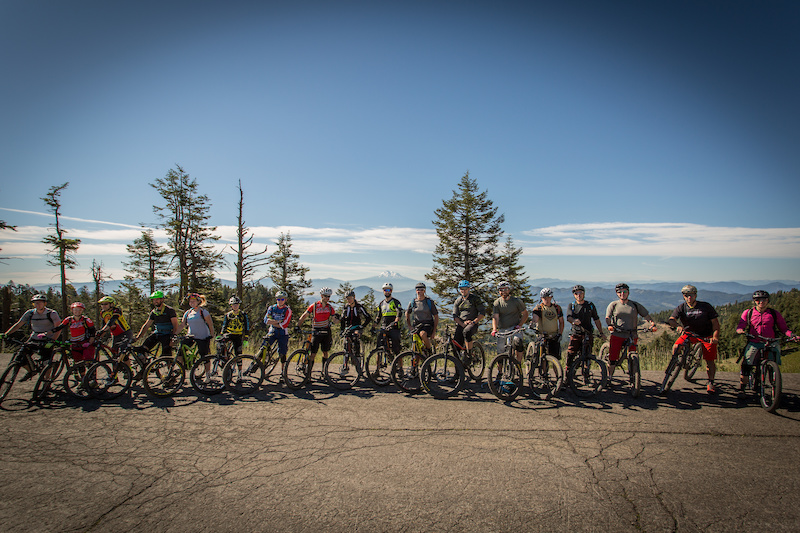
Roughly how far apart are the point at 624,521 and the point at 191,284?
105 feet

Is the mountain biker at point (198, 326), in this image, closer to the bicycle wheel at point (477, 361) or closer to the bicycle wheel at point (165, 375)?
the bicycle wheel at point (165, 375)

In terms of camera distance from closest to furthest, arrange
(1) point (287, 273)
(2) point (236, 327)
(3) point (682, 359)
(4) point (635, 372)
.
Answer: (4) point (635, 372) < (3) point (682, 359) < (2) point (236, 327) < (1) point (287, 273)

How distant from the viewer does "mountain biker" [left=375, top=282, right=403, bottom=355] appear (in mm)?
8945

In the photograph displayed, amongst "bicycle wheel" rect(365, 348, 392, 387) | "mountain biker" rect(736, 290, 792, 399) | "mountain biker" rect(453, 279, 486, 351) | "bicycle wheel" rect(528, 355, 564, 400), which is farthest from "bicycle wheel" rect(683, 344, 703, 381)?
"bicycle wheel" rect(365, 348, 392, 387)

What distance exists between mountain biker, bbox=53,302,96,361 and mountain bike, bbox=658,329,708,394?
12.8 metres

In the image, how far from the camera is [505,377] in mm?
7172

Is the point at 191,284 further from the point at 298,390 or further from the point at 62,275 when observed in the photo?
the point at 298,390

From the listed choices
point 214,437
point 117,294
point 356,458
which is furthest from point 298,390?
point 117,294

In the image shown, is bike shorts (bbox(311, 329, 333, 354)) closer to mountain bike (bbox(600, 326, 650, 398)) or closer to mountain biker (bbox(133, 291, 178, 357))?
mountain biker (bbox(133, 291, 178, 357))

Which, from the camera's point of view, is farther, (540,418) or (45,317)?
(45,317)

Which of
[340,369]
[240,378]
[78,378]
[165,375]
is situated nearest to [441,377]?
[340,369]

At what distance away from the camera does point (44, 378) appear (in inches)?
293

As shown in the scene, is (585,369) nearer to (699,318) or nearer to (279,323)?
(699,318)

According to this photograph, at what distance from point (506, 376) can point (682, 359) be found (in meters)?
3.70
